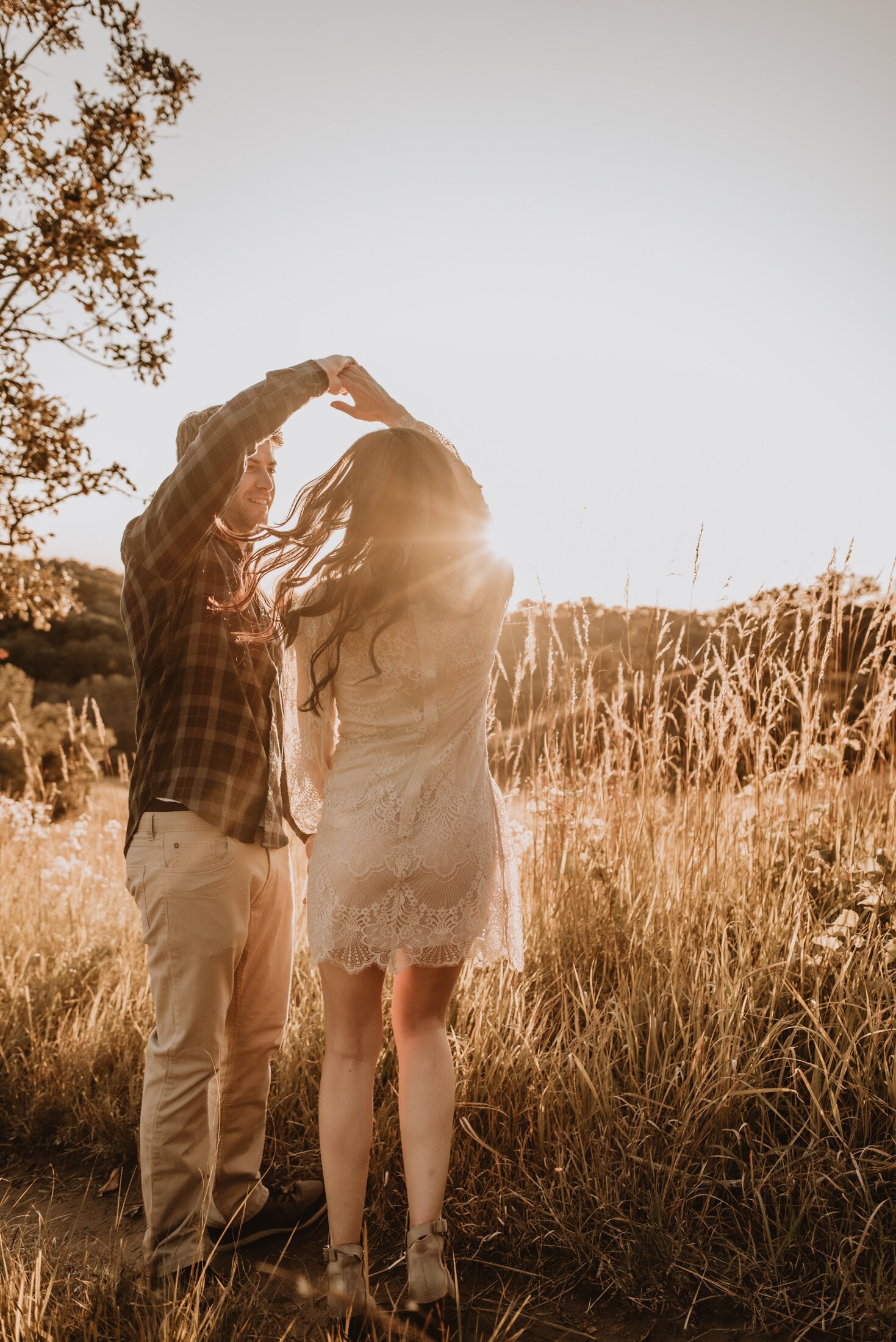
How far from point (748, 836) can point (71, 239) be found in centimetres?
429

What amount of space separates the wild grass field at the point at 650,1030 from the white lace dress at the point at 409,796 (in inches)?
26.1

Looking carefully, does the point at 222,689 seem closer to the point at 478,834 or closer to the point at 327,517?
the point at 327,517

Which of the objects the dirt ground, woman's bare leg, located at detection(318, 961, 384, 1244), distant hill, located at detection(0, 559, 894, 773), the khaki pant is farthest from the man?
distant hill, located at detection(0, 559, 894, 773)

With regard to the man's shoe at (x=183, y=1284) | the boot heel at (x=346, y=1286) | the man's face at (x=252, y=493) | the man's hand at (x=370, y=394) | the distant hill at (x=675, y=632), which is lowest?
the man's shoe at (x=183, y=1284)

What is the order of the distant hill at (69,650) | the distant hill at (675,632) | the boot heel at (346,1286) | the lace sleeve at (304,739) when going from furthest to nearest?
1. the distant hill at (69,650)
2. the distant hill at (675,632)
3. the lace sleeve at (304,739)
4. the boot heel at (346,1286)

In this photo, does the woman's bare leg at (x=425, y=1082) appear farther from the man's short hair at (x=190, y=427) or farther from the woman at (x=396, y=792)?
the man's short hair at (x=190, y=427)

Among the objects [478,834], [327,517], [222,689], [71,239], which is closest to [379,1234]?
[478,834]

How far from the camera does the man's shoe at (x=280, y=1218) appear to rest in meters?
2.15

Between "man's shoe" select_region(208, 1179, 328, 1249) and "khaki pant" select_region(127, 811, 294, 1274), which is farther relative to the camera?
"man's shoe" select_region(208, 1179, 328, 1249)

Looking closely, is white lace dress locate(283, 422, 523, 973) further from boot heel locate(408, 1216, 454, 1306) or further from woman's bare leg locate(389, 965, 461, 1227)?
boot heel locate(408, 1216, 454, 1306)

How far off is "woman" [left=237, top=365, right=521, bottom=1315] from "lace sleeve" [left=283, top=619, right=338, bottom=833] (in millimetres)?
45

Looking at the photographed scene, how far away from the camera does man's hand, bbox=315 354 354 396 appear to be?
2020mm

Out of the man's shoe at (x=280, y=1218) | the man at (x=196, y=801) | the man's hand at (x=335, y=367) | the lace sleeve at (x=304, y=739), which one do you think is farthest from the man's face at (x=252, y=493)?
the man's shoe at (x=280, y=1218)

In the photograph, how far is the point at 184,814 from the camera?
75.4 inches
